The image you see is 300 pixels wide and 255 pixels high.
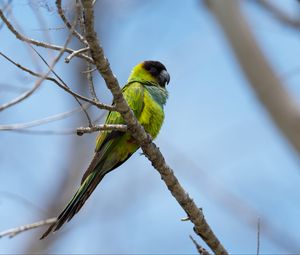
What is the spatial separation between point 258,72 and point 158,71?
74.7 inches

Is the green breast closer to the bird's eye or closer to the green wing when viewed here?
the green wing

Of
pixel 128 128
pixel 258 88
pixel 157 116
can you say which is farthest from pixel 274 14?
pixel 128 128

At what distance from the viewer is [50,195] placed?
28.5ft

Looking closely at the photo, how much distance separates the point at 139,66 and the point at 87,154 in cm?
354

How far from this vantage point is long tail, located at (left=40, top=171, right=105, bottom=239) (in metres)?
3.84

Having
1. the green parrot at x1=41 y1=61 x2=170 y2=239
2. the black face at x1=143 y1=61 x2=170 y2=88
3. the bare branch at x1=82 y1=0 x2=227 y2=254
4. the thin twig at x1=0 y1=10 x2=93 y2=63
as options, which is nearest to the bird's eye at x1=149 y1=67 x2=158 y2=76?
the black face at x1=143 y1=61 x2=170 y2=88

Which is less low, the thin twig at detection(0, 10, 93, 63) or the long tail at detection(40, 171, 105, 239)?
the thin twig at detection(0, 10, 93, 63)

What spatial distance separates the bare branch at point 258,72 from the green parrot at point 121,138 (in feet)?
6.47

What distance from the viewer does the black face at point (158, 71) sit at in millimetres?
5414

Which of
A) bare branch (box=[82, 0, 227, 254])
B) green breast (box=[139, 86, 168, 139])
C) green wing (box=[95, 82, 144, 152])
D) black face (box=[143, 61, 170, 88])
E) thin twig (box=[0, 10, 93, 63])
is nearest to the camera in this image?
thin twig (box=[0, 10, 93, 63])

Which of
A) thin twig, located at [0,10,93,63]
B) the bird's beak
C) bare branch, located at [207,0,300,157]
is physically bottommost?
bare branch, located at [207,0,300,157]

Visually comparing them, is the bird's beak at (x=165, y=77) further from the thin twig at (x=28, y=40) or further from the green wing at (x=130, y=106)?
the thin twig at (x=28, y=40)

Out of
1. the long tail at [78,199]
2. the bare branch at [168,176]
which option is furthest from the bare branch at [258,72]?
the bare branch at [168,176]

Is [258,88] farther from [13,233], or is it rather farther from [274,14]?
[13,233]
